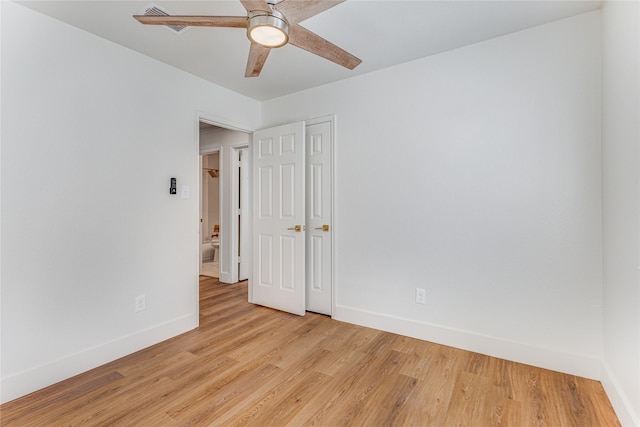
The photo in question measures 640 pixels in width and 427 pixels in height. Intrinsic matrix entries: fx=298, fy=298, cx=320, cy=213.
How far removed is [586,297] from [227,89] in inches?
144

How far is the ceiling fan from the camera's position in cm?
143

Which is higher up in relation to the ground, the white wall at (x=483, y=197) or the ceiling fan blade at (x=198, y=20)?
the ceiling fan blade at (x=198, y=20)

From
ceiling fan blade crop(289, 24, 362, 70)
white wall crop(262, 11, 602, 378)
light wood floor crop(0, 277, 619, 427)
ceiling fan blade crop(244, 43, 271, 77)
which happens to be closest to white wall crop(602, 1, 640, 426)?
white wall crop(262, 11, 602, 378)

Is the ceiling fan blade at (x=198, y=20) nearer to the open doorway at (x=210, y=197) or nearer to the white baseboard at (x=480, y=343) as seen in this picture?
the white baseboard at (x=480, y=343)

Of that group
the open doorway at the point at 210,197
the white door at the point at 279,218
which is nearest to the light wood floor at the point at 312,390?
the white door at the point at 279,218

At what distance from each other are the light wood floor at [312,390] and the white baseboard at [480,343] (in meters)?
0.07

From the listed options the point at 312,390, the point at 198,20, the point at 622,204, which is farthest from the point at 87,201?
Answer: the point at 622,204

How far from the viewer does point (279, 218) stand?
338 centimetres

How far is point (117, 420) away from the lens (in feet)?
5.46

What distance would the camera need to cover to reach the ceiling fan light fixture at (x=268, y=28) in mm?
1466

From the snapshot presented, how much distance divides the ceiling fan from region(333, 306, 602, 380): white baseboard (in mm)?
2339

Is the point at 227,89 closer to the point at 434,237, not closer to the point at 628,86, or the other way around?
the point at 434,237

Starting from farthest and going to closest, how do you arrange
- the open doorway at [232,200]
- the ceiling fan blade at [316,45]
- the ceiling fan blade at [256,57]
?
the open doorway at [232,200] < the ceiling fan blade at [256,57] < the ceiling fan blade at [316,45]

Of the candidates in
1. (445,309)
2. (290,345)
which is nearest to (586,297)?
(445,309)
